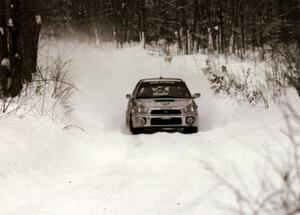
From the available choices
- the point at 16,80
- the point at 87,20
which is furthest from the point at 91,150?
the point at 87,20

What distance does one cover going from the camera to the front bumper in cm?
1423

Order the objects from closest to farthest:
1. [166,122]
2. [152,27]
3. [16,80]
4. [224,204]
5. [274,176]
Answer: [224,204]
[274,176]
[166,122]
[16,80]
[152,27]

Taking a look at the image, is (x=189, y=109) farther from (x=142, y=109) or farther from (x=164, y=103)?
(x=142, y=109)

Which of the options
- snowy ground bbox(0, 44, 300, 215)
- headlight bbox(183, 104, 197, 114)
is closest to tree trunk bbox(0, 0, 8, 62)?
snowy ground bbox(0, 44, 300, 215)

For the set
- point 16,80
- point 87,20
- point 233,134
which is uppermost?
point 87,20

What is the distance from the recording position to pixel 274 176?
8.02 metres

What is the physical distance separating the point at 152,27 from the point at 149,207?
3836cm

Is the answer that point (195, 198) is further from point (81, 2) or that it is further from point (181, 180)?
point (81, 2)

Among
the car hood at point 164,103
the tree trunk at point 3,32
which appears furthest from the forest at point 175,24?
the car hood at point 164,103

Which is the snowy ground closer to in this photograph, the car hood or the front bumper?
the front bumper

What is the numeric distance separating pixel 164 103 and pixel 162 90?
133 centimetres

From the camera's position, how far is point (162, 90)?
15766 mm

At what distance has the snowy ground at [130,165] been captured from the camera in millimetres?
7105

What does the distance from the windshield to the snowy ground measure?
144 cm
